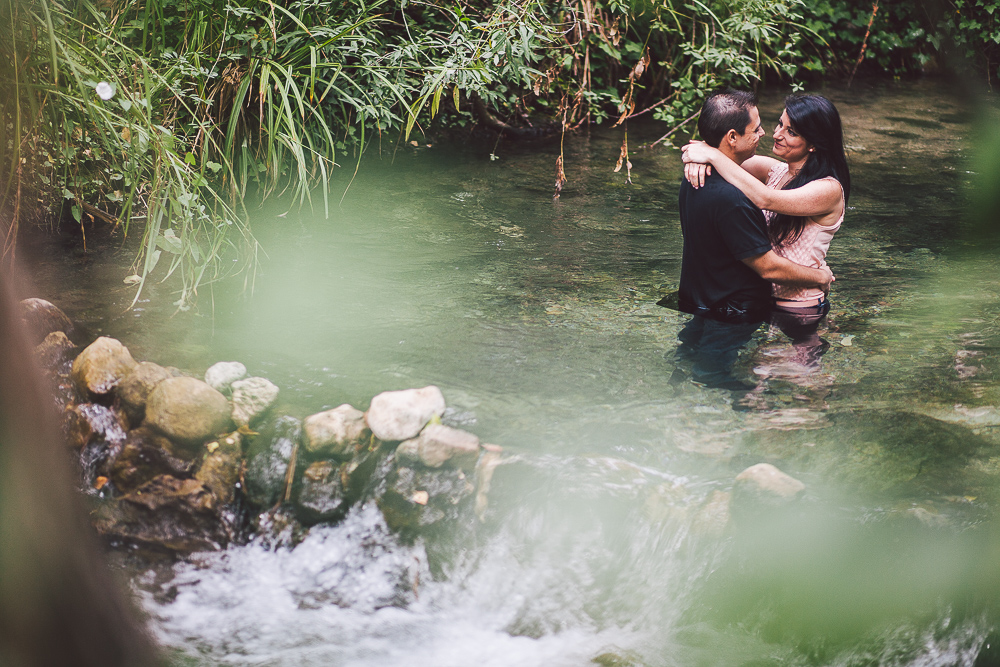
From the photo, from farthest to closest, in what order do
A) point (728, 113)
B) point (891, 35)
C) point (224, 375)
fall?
point (891, 35) < point (224, 375) < point (728, 113)

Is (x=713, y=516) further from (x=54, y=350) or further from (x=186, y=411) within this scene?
(x=54, y=350)

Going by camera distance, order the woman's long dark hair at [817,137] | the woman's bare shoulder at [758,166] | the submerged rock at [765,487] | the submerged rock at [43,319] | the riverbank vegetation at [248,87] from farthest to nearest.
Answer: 1. the woman's bare shoulder at [758,166]
2. the submerged rock at [43,319]
3. the woman's long dark hair at [817,137]
4. the riverbank vegetation at [248,87]
5. the submerged rock at [765,487]

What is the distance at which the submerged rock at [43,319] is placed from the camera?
321 cm

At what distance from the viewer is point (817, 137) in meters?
2.99

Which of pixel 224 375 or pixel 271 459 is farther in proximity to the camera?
pixel 224 375

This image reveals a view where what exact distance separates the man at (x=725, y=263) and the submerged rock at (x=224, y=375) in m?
1.91

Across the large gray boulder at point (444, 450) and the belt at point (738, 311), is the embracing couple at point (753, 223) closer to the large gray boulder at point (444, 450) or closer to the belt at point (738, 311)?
the belt at point (738, 311)

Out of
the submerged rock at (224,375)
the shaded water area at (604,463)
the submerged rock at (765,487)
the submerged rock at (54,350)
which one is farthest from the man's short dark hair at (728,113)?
the submerged rock at (54,350)

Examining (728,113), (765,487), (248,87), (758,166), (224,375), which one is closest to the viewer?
(765,487)

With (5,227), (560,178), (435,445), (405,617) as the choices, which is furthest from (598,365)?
(5,227)

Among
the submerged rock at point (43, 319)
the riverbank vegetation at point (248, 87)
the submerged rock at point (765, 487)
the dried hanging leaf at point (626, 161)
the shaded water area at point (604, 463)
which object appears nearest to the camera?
the shaded water area at point (604, 463)

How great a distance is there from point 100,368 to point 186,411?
458 mm

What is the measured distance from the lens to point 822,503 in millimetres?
2502

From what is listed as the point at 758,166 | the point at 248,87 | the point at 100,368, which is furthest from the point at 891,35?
the point at 100,368
